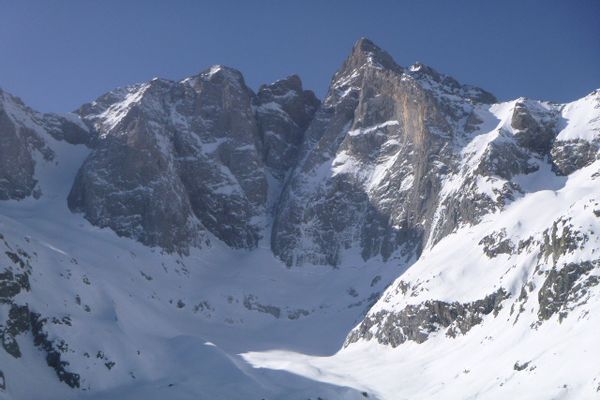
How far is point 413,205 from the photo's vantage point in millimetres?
129625

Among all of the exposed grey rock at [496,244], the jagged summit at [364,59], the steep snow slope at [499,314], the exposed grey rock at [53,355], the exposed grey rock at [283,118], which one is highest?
the jagged summit at [364,59]

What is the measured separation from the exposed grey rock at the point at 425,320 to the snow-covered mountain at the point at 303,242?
0.89 ft

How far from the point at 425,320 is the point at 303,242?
166ft

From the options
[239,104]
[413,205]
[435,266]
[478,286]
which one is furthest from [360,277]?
[239,104]

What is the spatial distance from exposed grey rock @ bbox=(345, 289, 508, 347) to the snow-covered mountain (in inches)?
10.6

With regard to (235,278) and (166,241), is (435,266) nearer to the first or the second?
(235,278)

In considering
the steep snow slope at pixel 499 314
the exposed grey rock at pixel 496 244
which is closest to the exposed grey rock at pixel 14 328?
the steep snow slope at pixel 499 314

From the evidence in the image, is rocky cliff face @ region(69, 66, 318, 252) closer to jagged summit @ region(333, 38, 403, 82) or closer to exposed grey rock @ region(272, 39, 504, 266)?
exposed grey rock @ region(272, 39, 504, 266)

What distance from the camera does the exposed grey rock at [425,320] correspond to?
85.4m

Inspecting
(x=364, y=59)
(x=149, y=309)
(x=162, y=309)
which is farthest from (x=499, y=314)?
(x=364, y=59)

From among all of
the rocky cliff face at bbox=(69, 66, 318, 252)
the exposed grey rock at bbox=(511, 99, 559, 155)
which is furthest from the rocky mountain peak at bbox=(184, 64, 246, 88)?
the exposed grey rock at bbox=(511, 99, 559, 155)

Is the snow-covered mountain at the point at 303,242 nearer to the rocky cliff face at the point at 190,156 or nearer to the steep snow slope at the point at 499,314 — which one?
the steep snow slope at the point at 499,314

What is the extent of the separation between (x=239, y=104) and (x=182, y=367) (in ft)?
307

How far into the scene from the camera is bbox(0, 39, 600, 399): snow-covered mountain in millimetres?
73375
